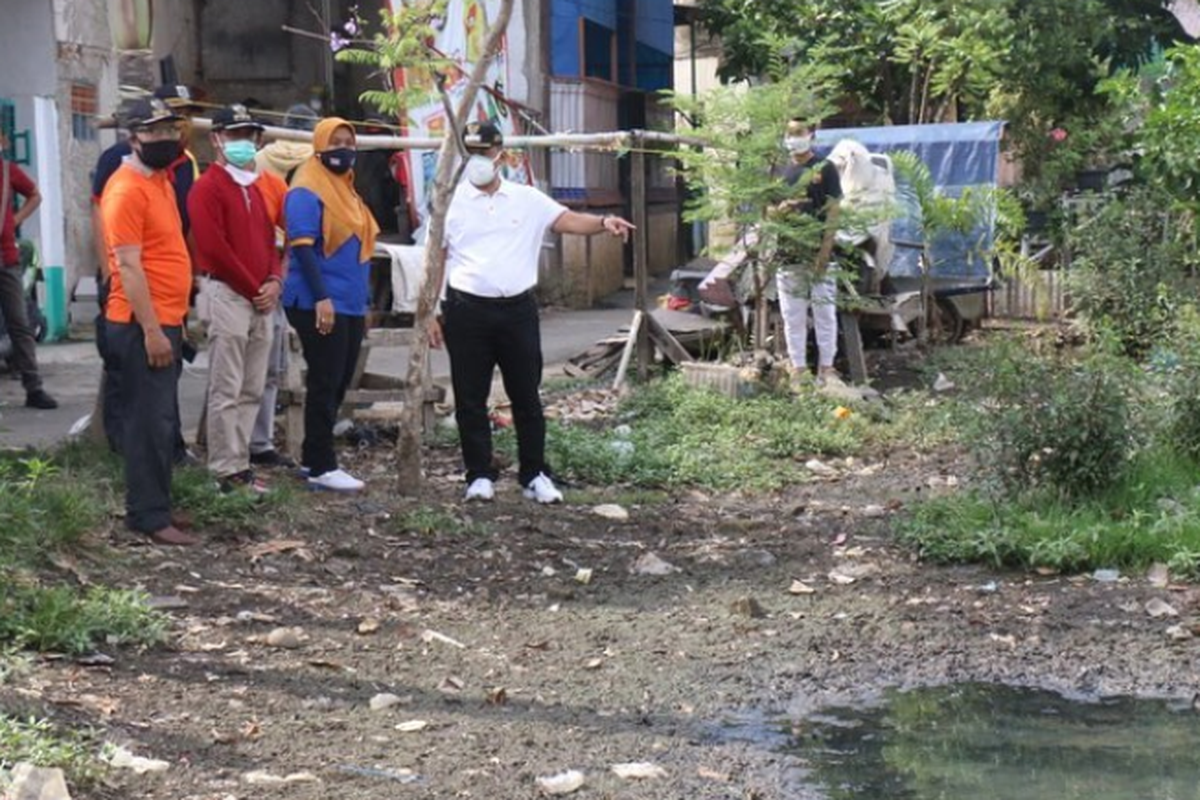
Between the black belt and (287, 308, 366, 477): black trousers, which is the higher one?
the black belt

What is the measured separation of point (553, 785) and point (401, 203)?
46.1 feet

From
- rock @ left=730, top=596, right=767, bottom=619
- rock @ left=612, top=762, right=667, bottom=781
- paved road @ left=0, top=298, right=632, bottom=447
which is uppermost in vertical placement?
paved road @ left=0, top=298, right=632, bottom=447

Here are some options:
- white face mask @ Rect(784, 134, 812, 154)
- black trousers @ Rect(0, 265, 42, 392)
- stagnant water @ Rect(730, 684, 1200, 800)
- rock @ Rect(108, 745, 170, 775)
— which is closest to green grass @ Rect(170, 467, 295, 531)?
rock @ Rect(108, 745, 170, 775)

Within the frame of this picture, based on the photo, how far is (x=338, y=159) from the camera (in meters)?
8.40

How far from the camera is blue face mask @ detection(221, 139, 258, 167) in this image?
7.91 m

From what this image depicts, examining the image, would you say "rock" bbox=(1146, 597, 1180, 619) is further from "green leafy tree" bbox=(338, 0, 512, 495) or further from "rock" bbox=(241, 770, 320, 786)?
"green leafy tree" bbox=(338, 0, 512, 495)

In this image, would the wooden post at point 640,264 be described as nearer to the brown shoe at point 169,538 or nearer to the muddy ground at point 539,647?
the muddy ground at point 539,647

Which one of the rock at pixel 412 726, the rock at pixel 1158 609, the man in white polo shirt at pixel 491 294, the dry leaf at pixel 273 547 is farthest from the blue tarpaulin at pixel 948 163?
the rock at pixel 412 726

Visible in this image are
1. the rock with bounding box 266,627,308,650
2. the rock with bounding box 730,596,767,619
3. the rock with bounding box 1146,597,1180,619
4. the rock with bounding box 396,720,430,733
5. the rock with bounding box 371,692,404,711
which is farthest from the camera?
the rock with bounding box 730,596,767,619

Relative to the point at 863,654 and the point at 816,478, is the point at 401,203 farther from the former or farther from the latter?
the point at 863,654

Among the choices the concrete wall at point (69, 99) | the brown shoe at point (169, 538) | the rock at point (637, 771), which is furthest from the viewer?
the concrete wall at point (69, 99)

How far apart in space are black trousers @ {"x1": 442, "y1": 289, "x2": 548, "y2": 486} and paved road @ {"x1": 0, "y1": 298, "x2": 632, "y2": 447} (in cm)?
202

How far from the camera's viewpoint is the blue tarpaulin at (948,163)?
14.7m

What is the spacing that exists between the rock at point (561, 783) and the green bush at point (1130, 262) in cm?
855
